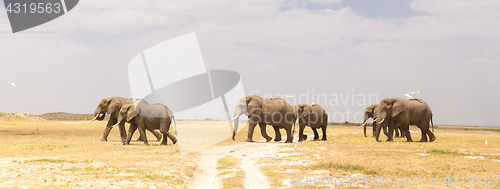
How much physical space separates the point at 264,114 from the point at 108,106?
1145 cm

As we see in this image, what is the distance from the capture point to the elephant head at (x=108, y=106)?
30234 millimetres

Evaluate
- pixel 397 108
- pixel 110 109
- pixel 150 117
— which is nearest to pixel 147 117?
pixel 150 117

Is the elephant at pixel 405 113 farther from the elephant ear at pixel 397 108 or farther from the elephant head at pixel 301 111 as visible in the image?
the elephant head at pixel 301 111

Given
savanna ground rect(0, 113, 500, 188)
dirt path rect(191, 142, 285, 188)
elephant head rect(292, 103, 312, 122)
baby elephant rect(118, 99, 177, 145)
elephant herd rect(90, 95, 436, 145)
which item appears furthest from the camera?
elephant head rect(292, 103, 312, 122)

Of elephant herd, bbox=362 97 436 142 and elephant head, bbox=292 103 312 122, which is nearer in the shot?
elephant herd, bbox=362 97 436 142

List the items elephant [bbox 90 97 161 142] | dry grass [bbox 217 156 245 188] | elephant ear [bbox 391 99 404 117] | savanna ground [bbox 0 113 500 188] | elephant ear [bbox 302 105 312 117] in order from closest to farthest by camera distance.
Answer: savanna ground [bbox 0 113 500 188]
dry grass [bbox 217 156 245 188]
elephant [bbox 90 97 161 142]
elephant ear [bbox 391 99 404 117]
elephant ear [bbox 302 105 312 117]

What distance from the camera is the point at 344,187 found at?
12.5 metres

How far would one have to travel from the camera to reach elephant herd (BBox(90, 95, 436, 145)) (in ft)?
84.3

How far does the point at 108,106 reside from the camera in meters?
30.6

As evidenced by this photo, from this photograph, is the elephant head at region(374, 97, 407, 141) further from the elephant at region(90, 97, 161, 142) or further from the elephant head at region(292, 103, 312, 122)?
the elephant at region(90, 97, 161, 142)

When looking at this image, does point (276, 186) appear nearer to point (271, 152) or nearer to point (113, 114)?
point (271, 152)

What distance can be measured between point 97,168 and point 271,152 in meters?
9.80

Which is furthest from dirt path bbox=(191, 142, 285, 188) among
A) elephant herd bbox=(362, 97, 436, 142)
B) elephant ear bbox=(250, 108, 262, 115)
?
elephant herd bbox=(362, 97, 436, 142)

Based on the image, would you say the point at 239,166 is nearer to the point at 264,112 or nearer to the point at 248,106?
the point at 264,112
